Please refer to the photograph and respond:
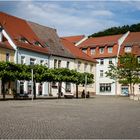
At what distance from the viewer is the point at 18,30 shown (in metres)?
63.8

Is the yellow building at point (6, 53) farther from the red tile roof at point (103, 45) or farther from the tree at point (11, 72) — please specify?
the red tile roof at point (103, 45)

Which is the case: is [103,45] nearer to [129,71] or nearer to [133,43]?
[133,43]

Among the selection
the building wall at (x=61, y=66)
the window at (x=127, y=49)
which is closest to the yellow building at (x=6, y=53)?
the building wall at (x=61, y=66)

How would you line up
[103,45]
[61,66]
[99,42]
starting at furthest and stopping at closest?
[99,42]
[103,45]
[61,66]

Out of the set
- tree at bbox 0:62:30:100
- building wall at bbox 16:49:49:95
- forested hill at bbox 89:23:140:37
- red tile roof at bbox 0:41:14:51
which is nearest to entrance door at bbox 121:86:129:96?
building wall at bbox 16:49:49:95

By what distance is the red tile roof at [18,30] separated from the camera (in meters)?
60.3

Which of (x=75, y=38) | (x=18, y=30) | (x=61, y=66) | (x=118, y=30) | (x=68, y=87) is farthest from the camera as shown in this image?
(x=118, y=30)

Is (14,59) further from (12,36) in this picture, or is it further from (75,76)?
(75,76)

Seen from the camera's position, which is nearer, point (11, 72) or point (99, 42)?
point (11, 72)

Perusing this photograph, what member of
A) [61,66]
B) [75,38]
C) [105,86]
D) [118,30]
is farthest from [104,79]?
[118,30]

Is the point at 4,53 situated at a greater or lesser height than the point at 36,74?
greater

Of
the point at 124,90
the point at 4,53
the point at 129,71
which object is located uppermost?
the point at 4,53

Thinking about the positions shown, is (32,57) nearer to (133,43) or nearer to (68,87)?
(68,87)

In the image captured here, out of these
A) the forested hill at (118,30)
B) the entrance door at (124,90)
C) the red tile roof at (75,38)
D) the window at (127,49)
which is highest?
the forested hill at (118,30)
